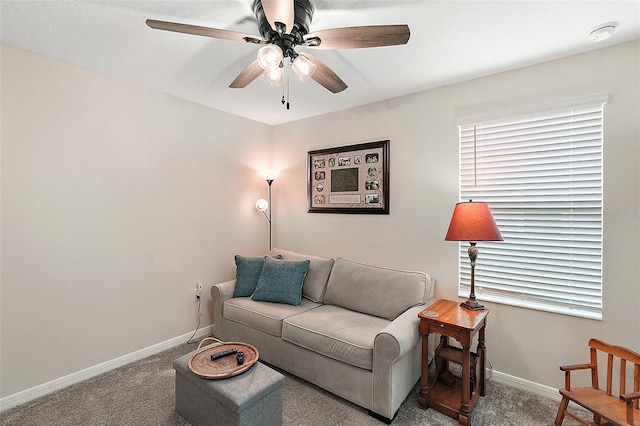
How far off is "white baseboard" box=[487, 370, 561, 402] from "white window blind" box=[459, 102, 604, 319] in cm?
59

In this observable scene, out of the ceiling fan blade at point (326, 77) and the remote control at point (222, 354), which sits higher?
the ceiling fan blade at point (326, 77)

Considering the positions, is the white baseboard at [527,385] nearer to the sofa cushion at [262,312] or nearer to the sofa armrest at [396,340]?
the sofa armrest at [396,340]

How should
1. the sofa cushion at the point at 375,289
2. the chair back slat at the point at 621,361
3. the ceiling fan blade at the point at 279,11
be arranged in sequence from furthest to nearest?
1. the sofa cushion at the point at 375,289
2. the chair back slat at the point at 621,361
3. the ceiling fan blade at the point at 279,11

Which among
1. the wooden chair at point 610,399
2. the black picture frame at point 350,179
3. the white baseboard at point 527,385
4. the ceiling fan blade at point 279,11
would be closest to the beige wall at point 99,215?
the black picture frame at point 350,179

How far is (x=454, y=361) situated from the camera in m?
2.13

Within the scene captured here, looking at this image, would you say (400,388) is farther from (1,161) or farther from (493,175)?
(1,161)

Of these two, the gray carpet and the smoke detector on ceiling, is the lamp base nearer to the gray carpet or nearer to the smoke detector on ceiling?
the gray carpet

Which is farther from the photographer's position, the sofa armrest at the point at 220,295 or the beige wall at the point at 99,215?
the sofa armrest at the point at 220,295

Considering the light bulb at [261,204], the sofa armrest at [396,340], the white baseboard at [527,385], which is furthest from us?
the light bulb at [261,204]

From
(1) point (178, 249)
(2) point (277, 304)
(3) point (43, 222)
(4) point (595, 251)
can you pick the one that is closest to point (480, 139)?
(4) point (595, 251)

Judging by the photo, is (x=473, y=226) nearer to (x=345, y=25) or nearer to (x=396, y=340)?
(x=396, y=340)

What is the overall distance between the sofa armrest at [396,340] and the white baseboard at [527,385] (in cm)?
89

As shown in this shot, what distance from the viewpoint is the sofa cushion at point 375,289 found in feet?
8.39

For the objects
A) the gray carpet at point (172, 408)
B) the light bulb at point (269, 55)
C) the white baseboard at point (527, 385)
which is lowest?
the gray carpet at point (172, 408)
